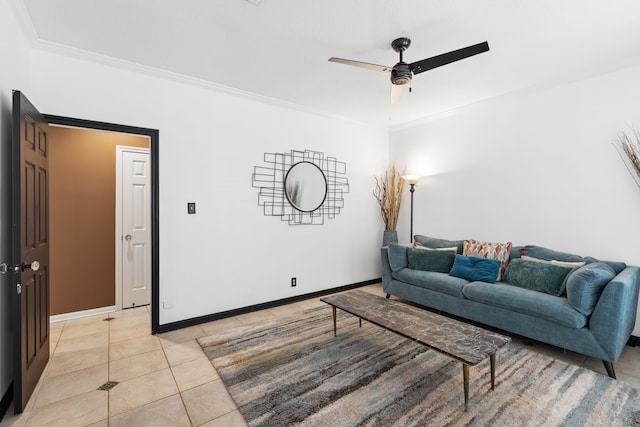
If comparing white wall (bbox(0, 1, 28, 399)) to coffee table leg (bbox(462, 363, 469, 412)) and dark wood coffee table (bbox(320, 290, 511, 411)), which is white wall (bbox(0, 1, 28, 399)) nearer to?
dark wood coffee table (bbox(320, 290, 511, 411))

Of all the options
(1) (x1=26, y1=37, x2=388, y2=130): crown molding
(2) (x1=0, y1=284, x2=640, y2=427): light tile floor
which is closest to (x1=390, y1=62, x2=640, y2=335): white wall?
(2) (x1=0, y1=284, x2=640, y2=427): light tile floor

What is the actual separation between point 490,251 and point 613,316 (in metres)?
1.29

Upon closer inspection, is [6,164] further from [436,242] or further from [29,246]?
[436,242]

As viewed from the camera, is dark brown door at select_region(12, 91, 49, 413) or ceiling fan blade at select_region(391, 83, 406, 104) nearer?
dark brown door at select_region(12, 91, 49, 413)

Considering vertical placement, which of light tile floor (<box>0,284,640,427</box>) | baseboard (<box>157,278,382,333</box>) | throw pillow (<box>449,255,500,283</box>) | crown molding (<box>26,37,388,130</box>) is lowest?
light tile floor (<box>0,284,640,427</box>)

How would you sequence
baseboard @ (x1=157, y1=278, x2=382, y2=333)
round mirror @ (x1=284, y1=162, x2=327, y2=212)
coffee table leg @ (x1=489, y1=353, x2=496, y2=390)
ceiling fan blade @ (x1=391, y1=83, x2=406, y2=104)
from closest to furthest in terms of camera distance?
coffee table leg @ (x1=489, y1=353, x2=496, y2=390)
ceiling fan blade @ (x1=391, y1=83, x2=406, y2=104)
baseboard @ (x1=157, y1=278, x2=382, y2=333)
round mirror @ (x1=284, y1=162, x2=327, y2=212)

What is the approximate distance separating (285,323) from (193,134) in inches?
89.0

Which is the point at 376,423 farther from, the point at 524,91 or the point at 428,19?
the point at 524,91

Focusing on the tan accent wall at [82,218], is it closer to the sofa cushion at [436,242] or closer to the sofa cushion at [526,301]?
the sofa cushion at [436,242]

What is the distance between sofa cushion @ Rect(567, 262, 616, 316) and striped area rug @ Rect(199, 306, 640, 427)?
487 mm

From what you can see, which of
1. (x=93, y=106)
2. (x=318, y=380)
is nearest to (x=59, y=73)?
(x=93, y=106)

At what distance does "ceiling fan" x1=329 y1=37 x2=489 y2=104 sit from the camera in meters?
2.06

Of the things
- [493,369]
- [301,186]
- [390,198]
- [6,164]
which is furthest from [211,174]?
[493,369]

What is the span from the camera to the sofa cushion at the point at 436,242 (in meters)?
3.83
